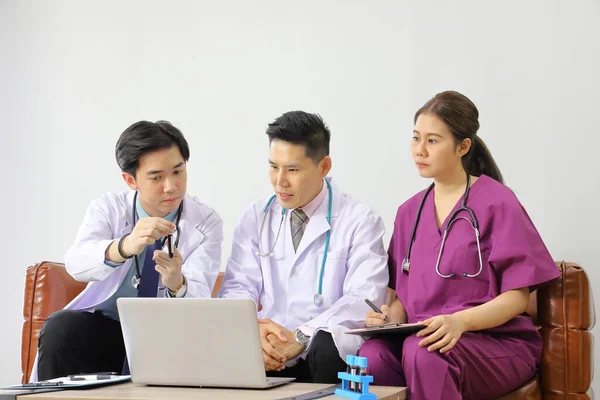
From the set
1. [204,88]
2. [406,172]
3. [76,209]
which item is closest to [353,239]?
[406,172]

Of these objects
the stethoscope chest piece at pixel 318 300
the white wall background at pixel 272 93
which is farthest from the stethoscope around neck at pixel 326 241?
the white wall background at pixel 272 93

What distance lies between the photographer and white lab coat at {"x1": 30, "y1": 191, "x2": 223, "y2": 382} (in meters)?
2.38

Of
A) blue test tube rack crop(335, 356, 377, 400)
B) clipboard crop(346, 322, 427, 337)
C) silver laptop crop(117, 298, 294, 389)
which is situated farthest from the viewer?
clipboard crop(346, 322, 427, 337)

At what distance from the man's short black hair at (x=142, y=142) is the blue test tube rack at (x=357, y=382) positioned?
106 cm

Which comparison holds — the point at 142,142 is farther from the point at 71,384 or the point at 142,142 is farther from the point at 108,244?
the point at 71,384

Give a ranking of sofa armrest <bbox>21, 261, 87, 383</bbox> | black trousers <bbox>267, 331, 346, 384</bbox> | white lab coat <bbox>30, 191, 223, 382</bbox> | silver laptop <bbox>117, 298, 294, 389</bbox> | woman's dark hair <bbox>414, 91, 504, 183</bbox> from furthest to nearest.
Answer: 1. sofa armrest <bbox>21, 261, 87, 383</bbox>
2. white lab coat <bbox>30, 191, 223, 382</bbox>
3. woman's dark hair <bbox>414, 91, 504, 183</bbox>
4. black trousers <bbox>267, 331, 346, 384</bbox>
5. silver laptop <bbox>117, 298, 294, 389</bbox>

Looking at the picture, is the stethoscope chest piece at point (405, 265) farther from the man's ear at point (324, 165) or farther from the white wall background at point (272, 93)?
the white wall background at point (272, 93)

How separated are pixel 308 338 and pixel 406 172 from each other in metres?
1.02

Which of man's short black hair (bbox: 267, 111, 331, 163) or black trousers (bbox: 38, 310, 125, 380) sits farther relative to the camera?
man's short black hair (bbox: 267, 111, 331, 163)

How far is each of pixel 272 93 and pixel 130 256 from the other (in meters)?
1.18

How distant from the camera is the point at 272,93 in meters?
3.25

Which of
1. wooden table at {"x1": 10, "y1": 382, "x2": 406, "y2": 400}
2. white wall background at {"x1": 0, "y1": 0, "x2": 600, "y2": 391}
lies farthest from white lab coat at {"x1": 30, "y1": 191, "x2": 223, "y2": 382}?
white wall background at {"x1": 0, "y1": 0, "x2": 600, "y2": 391}

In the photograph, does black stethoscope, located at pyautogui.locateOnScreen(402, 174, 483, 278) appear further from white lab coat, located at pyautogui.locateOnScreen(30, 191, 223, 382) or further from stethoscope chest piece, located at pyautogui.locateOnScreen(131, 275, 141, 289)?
stethoscope chest piece, located at pyautogui.locateOnScreen(131, 275, 141, 289)

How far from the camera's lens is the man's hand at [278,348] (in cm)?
211
